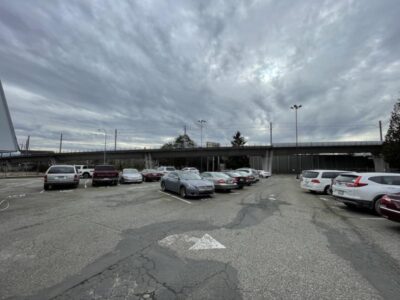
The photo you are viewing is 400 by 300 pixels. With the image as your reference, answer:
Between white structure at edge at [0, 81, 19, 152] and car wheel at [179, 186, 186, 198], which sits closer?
car wheel at [179, 186, 186, 198]

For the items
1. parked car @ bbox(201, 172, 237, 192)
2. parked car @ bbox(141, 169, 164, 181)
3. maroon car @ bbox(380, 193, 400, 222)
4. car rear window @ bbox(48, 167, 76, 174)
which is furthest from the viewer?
parked car @ bbox(141, 169, 164, 181)

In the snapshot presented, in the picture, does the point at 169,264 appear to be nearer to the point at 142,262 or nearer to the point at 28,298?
the point at 142,262

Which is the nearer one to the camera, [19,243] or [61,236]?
[19,243]

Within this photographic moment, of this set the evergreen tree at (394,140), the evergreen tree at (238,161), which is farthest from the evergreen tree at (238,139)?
the evergreen tree at (394,140)

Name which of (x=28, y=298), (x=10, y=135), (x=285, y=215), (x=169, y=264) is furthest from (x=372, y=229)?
(x=10, y=135)

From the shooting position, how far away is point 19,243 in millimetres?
5188

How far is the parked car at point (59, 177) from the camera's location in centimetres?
1590

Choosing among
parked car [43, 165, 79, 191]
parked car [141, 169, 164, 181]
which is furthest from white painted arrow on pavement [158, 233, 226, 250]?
parked car [141, 169, 164, 181]

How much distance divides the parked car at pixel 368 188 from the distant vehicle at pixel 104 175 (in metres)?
16.8

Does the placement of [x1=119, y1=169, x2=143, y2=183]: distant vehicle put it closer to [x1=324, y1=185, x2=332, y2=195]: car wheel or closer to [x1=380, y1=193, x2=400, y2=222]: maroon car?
[x1=324, y1=185, x2=332, y2=195]: car wheel

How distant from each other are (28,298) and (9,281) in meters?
0.77

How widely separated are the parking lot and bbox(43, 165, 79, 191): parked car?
350 inches

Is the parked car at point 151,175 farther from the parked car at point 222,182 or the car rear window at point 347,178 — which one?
the car rear window at point 347,178

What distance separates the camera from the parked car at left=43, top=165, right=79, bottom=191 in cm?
1590
